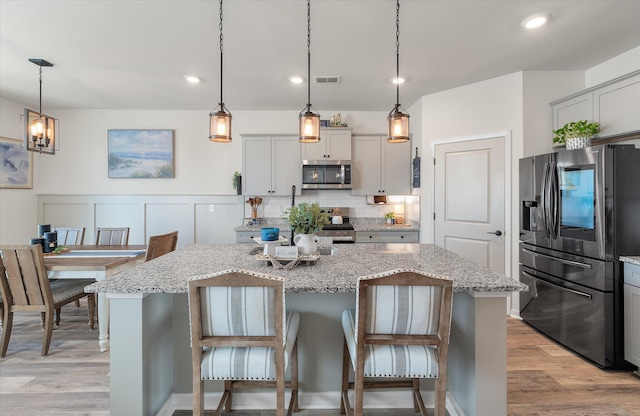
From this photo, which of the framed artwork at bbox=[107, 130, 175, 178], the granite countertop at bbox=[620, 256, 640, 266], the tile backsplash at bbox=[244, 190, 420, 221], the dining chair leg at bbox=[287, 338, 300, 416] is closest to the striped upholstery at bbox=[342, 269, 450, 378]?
the dining chair leg at bbox=[287, 338, 300, 416]

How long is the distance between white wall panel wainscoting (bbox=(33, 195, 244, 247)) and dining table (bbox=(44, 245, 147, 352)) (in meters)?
1.46

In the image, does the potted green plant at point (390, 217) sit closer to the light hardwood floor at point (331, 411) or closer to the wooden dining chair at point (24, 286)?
the light hardwood floor at point (331, 411)

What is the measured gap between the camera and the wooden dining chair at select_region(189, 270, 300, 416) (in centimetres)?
126

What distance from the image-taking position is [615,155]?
89.7 inches

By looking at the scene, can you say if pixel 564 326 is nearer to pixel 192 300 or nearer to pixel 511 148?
pixel 511 148

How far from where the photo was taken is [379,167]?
4484 millimetres

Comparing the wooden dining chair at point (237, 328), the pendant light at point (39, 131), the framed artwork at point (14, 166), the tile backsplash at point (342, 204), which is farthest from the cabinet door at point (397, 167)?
the framed artwork at point (14, 166)

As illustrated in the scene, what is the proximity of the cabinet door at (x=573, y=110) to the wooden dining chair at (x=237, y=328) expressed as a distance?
3363 mm

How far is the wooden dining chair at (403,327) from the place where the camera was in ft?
4.18

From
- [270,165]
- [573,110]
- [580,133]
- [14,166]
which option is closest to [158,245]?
[270,165]

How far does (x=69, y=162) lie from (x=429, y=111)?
5304 mm

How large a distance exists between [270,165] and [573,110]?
3511mm

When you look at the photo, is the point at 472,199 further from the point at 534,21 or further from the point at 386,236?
A: the point at 534,21

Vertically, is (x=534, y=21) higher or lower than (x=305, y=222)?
higher
